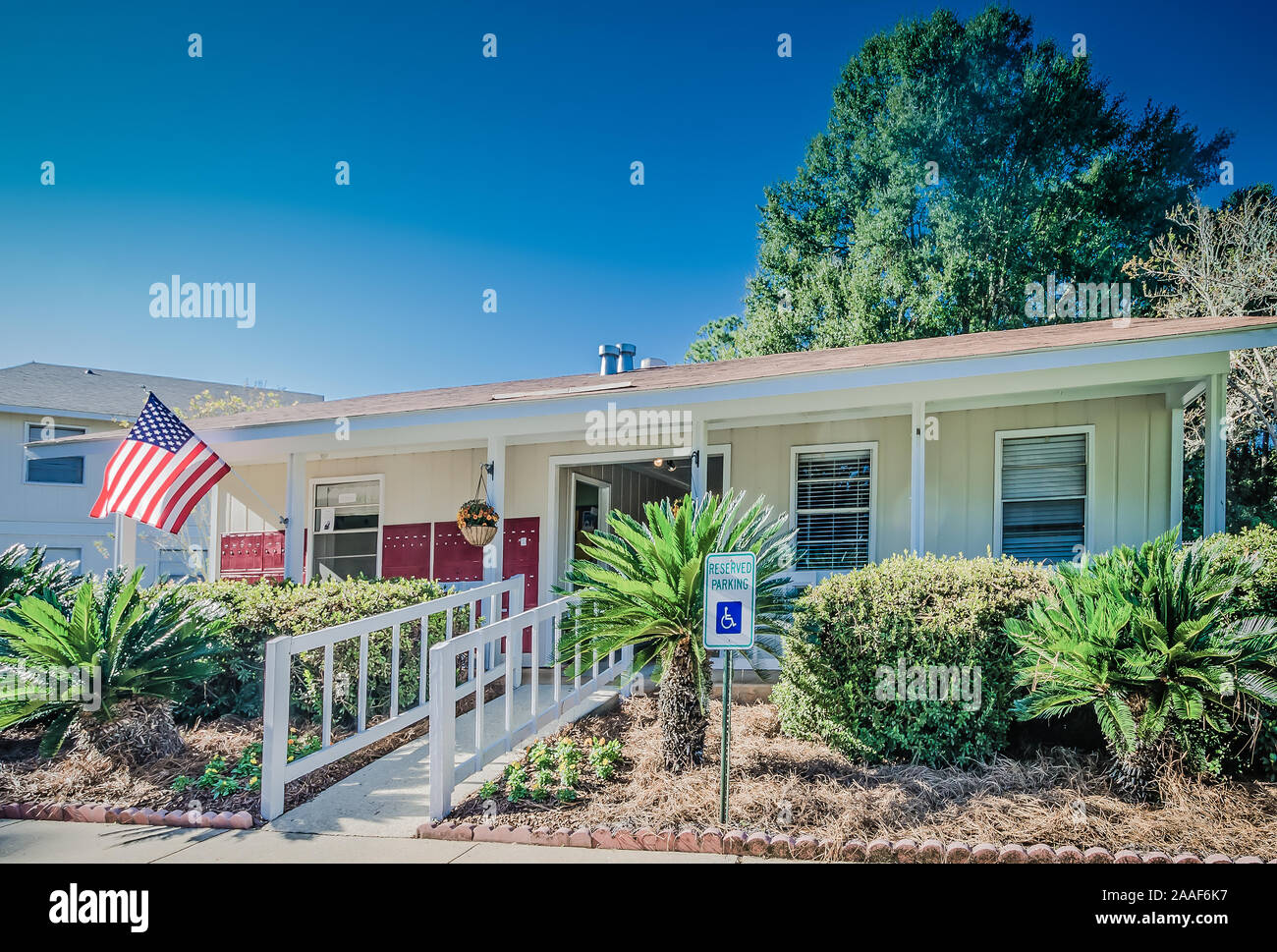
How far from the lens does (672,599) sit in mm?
5949

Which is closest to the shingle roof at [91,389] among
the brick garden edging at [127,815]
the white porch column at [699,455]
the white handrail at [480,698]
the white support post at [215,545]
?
the white support post at [215,545]

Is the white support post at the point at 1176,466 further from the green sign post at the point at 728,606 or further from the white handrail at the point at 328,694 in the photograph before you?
the white handrail at the point at 328,694

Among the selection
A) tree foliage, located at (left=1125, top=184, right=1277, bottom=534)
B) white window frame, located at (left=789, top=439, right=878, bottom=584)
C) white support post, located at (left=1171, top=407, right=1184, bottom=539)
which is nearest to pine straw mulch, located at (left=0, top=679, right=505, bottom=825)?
white window frame, located at (left=789, top=439, right=878, bottom=584)

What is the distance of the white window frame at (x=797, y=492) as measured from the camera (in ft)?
31.4

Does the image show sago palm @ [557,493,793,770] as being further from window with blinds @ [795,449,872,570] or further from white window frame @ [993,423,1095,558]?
white window frame @ [993,423,1095,558]

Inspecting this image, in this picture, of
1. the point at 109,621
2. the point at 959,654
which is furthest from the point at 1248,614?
the point at 109,621

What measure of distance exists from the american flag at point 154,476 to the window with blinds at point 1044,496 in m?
8.36

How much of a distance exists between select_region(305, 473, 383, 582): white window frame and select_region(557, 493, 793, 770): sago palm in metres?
6.44

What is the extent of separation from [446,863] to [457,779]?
3.92 ft

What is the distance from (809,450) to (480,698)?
4937 millimetres

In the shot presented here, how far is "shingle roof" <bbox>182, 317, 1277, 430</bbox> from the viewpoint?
7.58 meters

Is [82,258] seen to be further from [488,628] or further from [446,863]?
[446,863]

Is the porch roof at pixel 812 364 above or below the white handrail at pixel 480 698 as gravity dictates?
above

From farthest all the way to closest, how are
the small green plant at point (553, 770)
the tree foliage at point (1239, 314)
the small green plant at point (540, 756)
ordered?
the tree foliage at point (1239, 314) → the small green plant at point (540, 756) → the small green plant at point (553, 770)
